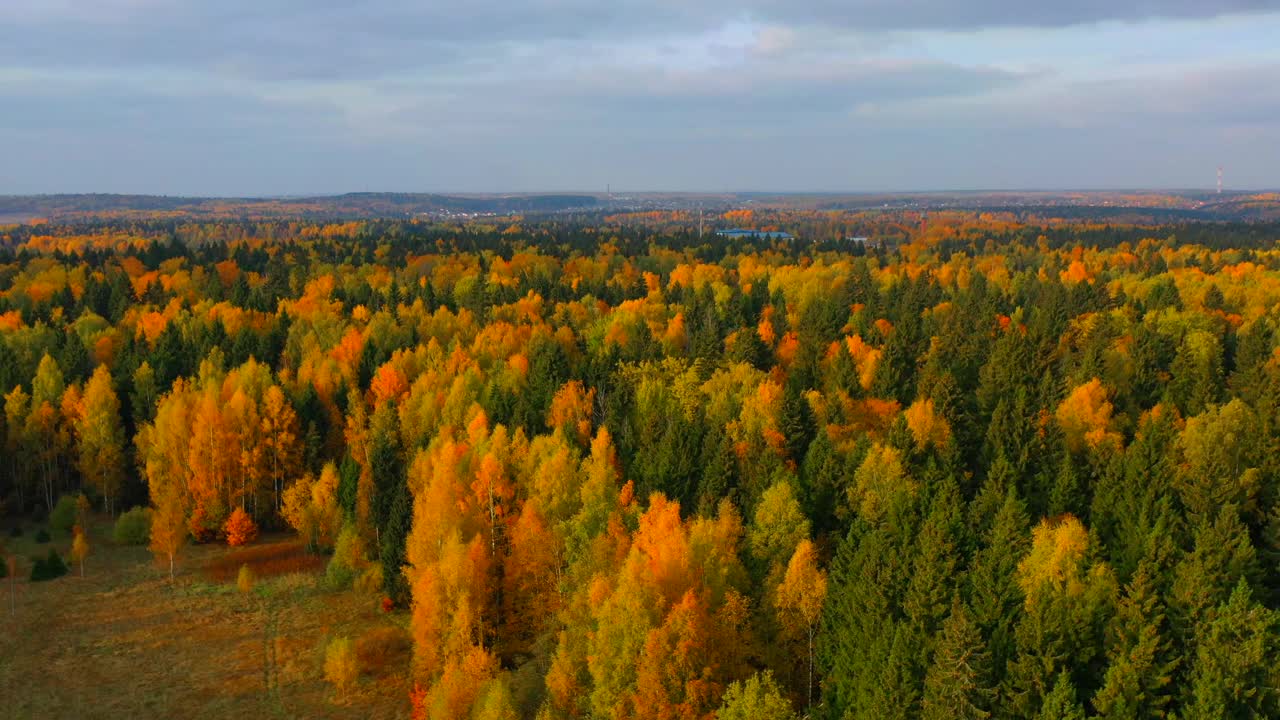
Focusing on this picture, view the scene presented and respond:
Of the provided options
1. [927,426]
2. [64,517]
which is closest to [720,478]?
[927,426]

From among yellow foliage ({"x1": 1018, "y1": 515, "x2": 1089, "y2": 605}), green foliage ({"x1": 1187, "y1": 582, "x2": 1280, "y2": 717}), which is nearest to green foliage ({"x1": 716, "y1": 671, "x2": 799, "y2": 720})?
yellow foliage ({"x1": 1018, "y1": 515, "x2": 1089, "y2": 605})

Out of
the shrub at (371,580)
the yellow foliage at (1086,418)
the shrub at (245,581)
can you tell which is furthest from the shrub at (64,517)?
the yellow foliage at (1086,418)

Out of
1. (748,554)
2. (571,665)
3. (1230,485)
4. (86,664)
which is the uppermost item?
(1230,485)

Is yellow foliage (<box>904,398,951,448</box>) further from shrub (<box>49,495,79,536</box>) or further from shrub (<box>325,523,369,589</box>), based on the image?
shrub (<box>49,495,79,536</box>)

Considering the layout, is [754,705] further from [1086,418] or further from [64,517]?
[64,517]

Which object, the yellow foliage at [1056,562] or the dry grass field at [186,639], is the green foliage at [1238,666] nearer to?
the yellow foliage at [1056,562]

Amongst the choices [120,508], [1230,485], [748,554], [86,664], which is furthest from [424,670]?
[120,508]

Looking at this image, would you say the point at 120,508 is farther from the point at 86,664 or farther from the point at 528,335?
the point at 528,335
